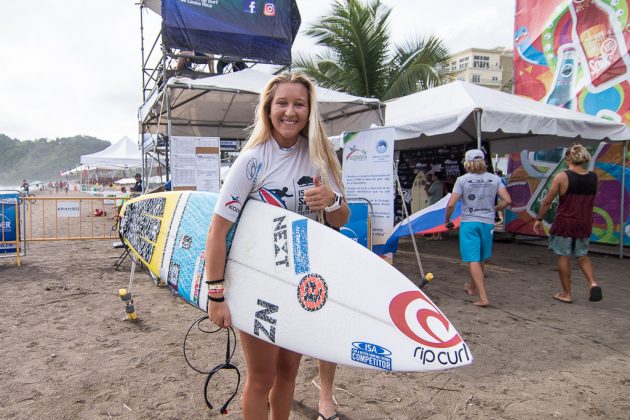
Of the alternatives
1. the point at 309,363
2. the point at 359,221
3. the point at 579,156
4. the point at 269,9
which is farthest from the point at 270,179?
the point at 269,9

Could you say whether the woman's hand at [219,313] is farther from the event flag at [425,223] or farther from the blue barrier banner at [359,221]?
the event flag at [425,223]

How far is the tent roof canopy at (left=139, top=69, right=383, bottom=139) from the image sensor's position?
5723 mm

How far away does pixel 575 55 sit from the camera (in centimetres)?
838

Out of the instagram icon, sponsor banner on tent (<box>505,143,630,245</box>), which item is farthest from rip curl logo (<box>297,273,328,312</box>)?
sponsor banner on tent (<box>505,143,630,245</box>)

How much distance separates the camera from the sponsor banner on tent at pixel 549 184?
7.84 meters

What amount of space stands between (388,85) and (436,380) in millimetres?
12124

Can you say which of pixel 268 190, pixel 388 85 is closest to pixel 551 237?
pixel 268 190

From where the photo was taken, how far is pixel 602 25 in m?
7.82

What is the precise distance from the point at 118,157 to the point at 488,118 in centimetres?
1943

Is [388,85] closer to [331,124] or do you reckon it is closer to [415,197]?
[415,197]

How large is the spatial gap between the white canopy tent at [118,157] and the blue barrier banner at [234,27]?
14613 millimetres

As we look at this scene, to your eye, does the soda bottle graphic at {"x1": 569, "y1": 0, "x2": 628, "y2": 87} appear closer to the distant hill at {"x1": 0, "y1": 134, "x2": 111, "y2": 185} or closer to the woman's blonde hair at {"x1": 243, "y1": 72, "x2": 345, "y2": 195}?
the woman's blonde hair at {"x1": 243, "y1": 72, "x2": 345, "y2": 195}

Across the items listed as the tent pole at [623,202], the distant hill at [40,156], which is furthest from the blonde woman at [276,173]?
the distant hill at [40,156]

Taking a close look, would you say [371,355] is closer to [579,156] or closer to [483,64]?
[579,156]
